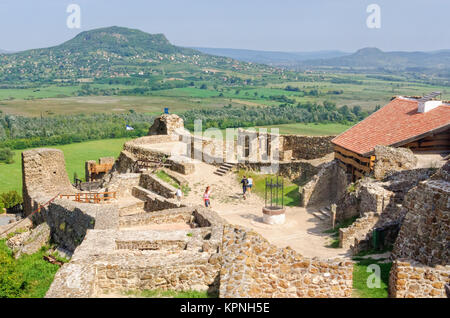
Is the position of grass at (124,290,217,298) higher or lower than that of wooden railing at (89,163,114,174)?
higher

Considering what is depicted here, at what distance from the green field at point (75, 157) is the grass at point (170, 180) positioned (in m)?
29.1

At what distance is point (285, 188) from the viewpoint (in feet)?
74.6

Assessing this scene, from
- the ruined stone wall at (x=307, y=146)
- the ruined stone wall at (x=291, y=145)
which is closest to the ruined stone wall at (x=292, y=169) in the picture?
the ruined stone wall at (x=291, y=145)

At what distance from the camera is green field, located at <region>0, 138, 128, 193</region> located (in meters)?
53.3

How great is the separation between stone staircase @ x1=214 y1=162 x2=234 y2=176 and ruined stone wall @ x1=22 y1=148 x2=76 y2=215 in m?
7.16

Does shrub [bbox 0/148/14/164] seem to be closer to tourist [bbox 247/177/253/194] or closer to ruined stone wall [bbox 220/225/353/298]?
tourist [bbox 247/177/253/194]

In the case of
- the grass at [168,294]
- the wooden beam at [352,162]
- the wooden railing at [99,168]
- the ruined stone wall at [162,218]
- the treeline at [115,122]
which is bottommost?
the treeline at [115,122]

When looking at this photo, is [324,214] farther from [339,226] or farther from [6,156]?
[6,156]

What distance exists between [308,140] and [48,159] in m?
14.4

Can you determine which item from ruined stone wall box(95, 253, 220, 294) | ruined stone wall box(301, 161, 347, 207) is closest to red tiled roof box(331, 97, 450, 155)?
ruined stone wall box(301, 161, 347, 207)

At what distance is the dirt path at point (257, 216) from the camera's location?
15.0 metres

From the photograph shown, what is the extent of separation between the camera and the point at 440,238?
34.0 feet

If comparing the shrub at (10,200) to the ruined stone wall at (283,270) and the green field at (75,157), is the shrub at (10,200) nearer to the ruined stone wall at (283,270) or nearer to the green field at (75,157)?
the green field at (75,157)
